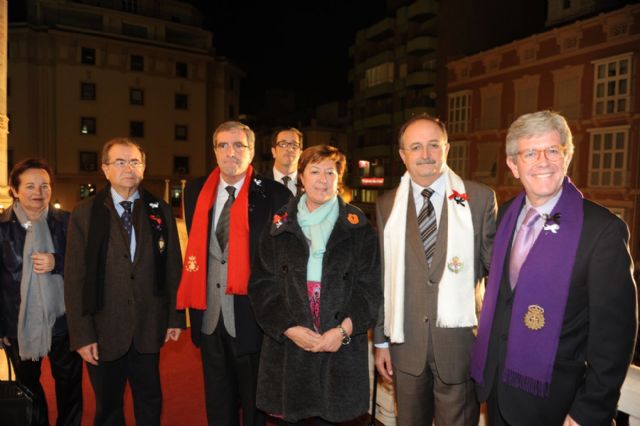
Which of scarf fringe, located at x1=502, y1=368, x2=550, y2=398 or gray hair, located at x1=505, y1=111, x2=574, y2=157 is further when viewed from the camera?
gray hair, located at x1=505, y1=111, x2=574, y2=157

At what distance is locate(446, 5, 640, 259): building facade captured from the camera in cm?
1703

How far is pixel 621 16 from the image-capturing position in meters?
16.8

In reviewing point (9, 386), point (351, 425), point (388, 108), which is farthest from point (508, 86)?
point (9, 386)

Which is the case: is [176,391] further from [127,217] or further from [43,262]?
[127,217]

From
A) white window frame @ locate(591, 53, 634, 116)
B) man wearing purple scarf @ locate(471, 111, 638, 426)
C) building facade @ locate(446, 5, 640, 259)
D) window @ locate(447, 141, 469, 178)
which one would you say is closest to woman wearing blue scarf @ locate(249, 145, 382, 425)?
man wearing purple scarf @ locate(471, 111, 638, 426)

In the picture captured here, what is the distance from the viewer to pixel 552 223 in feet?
7.52

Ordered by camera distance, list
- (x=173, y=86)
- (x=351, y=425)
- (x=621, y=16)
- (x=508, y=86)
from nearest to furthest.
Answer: (x=351, y=425), (x=621, y=16), (x=508, y=86), (x=173, y=86)

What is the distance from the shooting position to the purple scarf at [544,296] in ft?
7.18

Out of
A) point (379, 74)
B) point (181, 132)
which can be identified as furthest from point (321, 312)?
point (379, 74)

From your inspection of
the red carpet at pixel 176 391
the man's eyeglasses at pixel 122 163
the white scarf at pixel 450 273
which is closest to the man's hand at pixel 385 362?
the white scarf at pixel 450 273

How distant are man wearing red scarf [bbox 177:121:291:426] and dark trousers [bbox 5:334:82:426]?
101 cm

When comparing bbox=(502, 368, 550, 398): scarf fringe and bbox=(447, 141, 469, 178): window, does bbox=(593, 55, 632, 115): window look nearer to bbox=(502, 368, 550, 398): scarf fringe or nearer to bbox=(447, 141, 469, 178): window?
bbox=(447, 141, 469, 178): window

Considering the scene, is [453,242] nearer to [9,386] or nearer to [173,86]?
[9,386]

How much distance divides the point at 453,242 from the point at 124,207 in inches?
92.4
